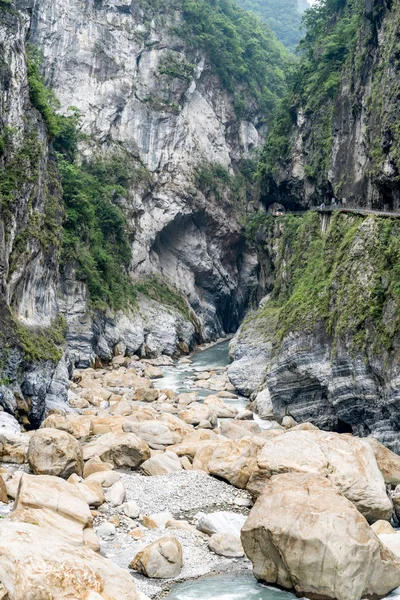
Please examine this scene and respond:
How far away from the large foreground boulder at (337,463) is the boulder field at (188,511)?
0.02 meters

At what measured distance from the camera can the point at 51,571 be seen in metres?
6.53

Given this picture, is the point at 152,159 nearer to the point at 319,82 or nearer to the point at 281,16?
the point at 319,82

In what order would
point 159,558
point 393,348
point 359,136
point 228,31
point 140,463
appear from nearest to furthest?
point 159,558
point 140,463
point 393,348
point 359,136
point 228,31

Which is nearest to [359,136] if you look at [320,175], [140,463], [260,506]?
[320,175]

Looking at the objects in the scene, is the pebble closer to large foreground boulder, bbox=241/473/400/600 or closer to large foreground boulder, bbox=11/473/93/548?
large foreground boulder, bbox=11/473/93/548

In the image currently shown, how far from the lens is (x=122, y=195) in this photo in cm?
4544

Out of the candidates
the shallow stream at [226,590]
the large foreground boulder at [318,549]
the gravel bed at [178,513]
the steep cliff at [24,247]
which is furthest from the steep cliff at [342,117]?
the shallow stream at [226,590]

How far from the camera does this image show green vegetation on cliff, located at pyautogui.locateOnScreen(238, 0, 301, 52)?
321 feet

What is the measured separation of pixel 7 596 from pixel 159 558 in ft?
10.5

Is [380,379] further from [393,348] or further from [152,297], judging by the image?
[152,297]

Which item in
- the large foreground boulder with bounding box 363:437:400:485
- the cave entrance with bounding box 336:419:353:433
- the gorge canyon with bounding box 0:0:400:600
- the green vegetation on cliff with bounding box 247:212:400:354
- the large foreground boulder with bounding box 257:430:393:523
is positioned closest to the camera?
the gorge canyon with bounding box 0:0:400:600

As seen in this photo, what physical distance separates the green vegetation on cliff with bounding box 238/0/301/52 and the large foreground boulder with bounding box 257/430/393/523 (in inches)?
3691

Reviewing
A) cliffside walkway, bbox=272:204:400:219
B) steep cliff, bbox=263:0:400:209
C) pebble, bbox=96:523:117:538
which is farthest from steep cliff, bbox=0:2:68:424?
steep cliff, bbox=263:0:400:209

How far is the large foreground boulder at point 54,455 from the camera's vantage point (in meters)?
12.2
